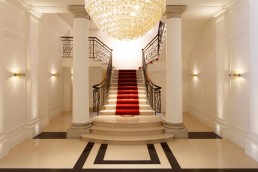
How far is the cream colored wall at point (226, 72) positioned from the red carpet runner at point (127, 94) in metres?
2.73

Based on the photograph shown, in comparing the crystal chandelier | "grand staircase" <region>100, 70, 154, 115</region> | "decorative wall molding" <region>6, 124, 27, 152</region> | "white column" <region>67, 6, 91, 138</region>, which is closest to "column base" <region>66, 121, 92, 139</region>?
"white column" <region>67, 6, 91, 138</region>

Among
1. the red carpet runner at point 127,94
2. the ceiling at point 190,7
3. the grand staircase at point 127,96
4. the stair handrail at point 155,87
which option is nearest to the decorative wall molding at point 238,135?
the stair handrail at point 155,87

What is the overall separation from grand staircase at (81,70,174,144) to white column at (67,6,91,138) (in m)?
0.37

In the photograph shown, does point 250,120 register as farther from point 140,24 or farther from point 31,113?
point 31,113

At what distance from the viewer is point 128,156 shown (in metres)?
5.02

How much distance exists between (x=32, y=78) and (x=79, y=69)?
60.9 inches

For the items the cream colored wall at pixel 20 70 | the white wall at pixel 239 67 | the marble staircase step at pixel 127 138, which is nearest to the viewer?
the cream colored wall at pixel 20 70

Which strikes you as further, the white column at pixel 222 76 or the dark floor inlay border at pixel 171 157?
the white column at pixel 222 76

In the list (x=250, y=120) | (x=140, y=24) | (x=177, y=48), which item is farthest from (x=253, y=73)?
(x=140, y=24)

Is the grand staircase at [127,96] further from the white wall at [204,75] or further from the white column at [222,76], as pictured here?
the white column at [222,76]

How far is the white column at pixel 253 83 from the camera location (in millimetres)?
4738

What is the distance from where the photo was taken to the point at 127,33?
3508 millimetres

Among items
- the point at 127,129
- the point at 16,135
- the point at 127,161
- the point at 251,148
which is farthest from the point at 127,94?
the point at 251,148

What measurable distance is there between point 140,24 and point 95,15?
697mm
